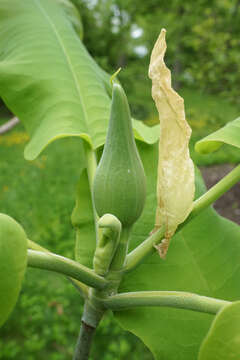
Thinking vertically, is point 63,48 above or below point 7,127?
above

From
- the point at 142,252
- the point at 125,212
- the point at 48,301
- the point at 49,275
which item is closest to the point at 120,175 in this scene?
the point at 125,212

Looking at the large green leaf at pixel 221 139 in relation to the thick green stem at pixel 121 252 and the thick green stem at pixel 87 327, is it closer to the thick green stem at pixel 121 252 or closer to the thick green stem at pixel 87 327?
the thick green stem at pixel 121 252

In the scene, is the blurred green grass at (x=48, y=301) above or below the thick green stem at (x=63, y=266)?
below

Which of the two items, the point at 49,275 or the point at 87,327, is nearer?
the point at 87,327

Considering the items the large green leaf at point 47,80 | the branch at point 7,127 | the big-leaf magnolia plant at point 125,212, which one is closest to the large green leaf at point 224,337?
the big-leaf magnolia plant at point 125,212

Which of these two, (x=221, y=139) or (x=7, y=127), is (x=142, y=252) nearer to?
(x=221, y=139)

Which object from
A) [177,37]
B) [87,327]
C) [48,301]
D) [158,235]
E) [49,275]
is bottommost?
[177,37]

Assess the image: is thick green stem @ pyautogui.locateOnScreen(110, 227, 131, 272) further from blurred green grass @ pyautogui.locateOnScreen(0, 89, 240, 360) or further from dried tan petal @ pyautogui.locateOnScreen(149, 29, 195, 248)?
blurred green grass @ pyautogui.locateOnScreen(0, 89, 240, 360)

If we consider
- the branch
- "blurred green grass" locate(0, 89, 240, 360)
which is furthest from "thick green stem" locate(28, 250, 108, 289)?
"blurred green grass" locate(0, 89, 240, 360)
